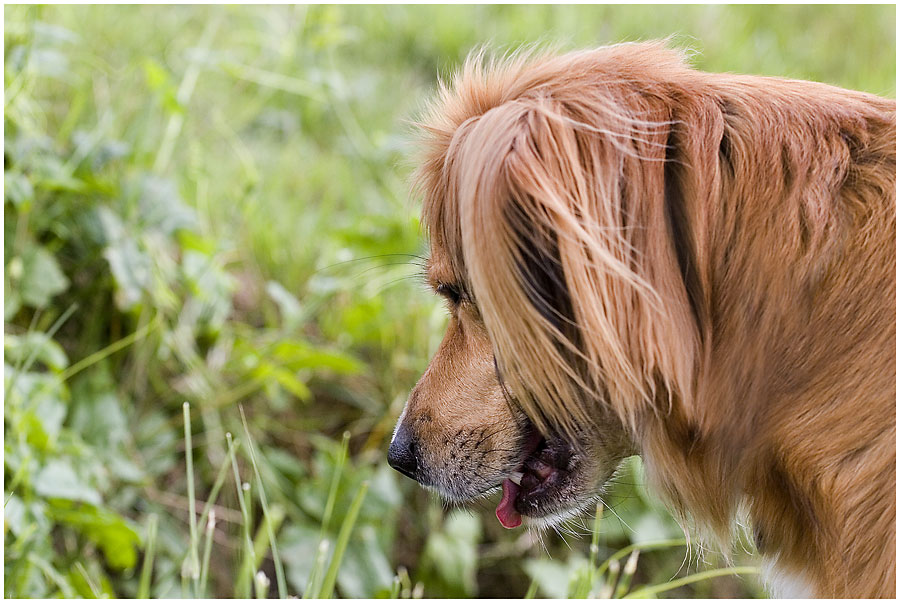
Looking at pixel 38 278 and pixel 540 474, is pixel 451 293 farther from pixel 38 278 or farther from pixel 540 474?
pixel 38 278

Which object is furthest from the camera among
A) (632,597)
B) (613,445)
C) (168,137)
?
(168,137)

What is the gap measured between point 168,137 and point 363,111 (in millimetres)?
1556

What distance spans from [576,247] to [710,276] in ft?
0.84

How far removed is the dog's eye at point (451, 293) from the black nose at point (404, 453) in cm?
31

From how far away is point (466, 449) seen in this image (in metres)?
1.71

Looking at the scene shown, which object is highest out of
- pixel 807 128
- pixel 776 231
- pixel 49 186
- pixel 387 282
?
pixel 807 128

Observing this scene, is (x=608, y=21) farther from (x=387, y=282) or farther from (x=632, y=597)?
(x=632, y=597)

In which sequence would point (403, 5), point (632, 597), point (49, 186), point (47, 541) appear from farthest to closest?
point (403, 5) → point (49, 186) → point (47, 541) → point (632, 597)

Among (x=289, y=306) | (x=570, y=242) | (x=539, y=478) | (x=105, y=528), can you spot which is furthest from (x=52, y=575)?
(x=570, y=242)

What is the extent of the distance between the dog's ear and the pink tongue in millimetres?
480

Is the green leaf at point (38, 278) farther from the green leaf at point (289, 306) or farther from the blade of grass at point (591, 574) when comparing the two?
the blade of grass at point (591, 574)

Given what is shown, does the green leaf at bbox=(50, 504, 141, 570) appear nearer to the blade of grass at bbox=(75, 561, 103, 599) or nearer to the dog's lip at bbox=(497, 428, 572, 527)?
the blade of grass at bbox=(75, 561, 103, 599)

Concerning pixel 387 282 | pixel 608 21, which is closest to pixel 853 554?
pixel 387 282

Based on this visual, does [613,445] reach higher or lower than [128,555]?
higher
